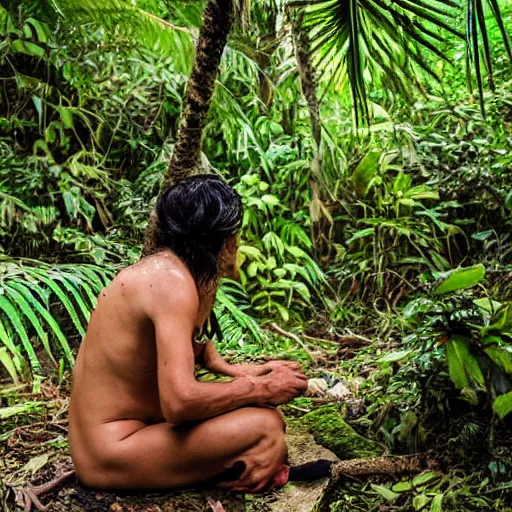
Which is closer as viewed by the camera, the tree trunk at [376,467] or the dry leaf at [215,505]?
the dry leaf at [215,505]

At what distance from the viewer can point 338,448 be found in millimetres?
2479

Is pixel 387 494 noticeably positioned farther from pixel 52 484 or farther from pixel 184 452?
pixel 52 484

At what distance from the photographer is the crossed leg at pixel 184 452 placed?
193 cm

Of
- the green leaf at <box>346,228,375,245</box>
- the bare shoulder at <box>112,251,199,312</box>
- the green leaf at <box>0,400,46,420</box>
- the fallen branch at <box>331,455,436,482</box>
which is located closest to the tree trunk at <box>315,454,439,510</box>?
the fallen branch at <box>331,455,436,482</box>

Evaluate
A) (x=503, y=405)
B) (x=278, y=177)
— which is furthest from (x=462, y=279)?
(x=278, y=177)

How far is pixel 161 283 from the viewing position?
1861 millimetres

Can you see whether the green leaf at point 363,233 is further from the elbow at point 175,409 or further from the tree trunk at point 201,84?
the elbow at point 175,409

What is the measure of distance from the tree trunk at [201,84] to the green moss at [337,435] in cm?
124

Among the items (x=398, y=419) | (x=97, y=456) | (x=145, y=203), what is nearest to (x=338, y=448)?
(x=398, y=419)

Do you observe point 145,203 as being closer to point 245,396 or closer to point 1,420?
point 1,420

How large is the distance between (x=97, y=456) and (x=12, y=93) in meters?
3.73

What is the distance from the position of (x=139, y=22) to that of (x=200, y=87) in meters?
1.29

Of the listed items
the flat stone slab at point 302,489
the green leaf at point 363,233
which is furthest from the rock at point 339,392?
the green leaf at point 363,233

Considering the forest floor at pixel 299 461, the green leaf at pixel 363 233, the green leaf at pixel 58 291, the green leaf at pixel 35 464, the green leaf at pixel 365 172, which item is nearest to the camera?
the forest floor at pixel 299 461
